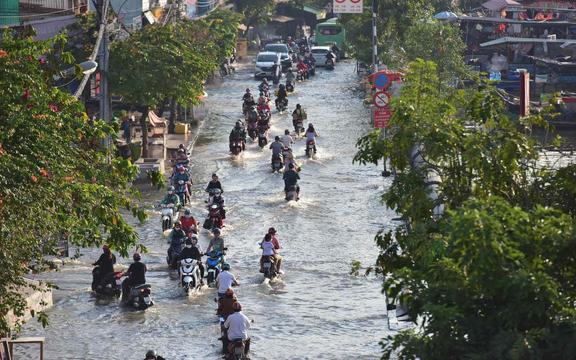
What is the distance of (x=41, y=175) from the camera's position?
1803 cm

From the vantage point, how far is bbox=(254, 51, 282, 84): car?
66625 mm

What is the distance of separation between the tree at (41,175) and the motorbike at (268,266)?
7.34 metres

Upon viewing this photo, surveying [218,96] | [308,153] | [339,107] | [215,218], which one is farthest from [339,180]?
[218,96]

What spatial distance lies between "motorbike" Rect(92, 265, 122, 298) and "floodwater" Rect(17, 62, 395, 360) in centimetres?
23

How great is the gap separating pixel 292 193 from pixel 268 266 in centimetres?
902

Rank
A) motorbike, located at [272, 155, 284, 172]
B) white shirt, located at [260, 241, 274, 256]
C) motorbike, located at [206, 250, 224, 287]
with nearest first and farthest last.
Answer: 1. motorbike, located at [206, 250, 224, 287]
2. white shirt, located at [260, 241, 274, 256]
3. motorbike, located at [272, 155, 284, 172]

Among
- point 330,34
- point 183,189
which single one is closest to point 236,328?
point 183,189

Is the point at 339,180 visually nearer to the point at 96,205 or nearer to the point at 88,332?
the point at 88,332

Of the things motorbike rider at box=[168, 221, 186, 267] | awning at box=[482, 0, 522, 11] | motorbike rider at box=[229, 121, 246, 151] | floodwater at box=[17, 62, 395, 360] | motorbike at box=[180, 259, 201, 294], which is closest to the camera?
floodwater at box=[17, 62, 395, 360]

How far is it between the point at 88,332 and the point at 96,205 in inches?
180

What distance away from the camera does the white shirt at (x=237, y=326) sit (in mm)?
20953

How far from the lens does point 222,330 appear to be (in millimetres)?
21922

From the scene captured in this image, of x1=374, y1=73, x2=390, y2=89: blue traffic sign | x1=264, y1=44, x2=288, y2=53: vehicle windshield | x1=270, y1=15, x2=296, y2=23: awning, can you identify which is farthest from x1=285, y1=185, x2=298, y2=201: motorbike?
x1=270, y1=15, x2=296, y2=23: awning

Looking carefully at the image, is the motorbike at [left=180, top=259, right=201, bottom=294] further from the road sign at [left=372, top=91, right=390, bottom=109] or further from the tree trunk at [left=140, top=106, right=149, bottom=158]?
the tree trunk at [left=140, top=106, right=149, bottom=158]
